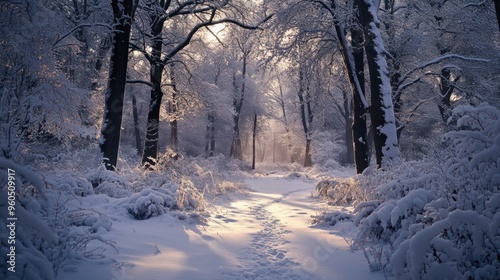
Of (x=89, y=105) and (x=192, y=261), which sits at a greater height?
(x=89, y=105)

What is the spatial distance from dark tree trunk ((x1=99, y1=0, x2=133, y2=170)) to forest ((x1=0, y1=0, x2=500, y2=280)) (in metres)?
0.03

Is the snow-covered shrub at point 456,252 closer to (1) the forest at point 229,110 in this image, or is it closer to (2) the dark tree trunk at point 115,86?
(1) the forest at point 229,110

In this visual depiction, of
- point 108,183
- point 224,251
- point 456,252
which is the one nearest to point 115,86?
point 108,183

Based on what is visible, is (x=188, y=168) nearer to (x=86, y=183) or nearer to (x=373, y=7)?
(x=86, y=183)

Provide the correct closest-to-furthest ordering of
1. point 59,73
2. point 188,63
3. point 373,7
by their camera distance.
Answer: point 373,7
point 59,73
point 188,63

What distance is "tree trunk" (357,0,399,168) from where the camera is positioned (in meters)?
6.92

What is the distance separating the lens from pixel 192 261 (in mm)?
3377

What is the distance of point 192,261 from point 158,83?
27.9 ft

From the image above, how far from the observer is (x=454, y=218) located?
7.73 feet

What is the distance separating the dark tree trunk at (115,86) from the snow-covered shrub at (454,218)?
6.43 metres

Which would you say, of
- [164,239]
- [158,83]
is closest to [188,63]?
[158,83]

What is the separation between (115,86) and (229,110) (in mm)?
10221

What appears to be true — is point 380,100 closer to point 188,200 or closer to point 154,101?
point 188,200

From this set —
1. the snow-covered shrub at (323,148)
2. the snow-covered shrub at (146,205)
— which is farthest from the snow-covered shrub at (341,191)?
the snow-covered shrub at (323,148)
